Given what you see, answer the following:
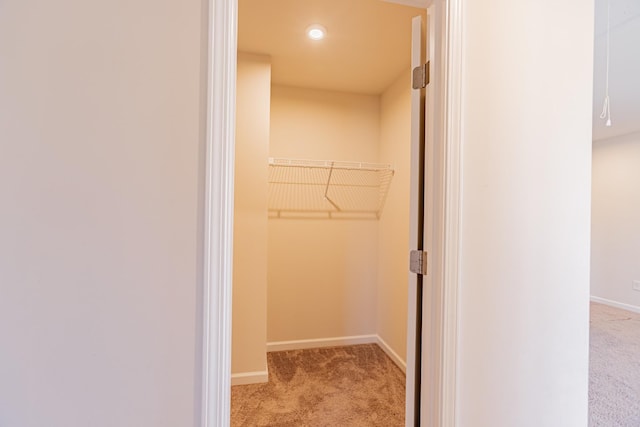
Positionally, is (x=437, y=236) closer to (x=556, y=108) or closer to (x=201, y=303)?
(x=556, y=108)

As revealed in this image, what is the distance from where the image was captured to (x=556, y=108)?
1.18 m

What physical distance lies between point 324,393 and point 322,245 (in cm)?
128

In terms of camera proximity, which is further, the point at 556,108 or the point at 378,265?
the point at 378,265

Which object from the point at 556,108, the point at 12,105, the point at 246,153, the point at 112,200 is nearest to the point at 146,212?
the point at 112,200

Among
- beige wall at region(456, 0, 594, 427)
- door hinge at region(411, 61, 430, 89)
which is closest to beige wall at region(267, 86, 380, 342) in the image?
door hinge at region(411, 61, 430, 89)

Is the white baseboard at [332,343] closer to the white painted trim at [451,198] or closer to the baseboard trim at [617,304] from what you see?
the white painted trim at [451,198]

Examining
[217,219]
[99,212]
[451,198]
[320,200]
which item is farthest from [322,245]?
[99,212]

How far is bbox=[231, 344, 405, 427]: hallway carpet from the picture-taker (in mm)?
1843

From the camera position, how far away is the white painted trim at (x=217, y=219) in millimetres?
867

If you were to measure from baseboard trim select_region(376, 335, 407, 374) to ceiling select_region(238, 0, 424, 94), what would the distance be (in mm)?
2485

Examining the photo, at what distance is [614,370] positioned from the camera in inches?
98.9

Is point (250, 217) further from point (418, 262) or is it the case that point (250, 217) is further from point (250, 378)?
point (418, 262)

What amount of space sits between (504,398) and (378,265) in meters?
1.93

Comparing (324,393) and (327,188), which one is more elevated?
(327,188)
